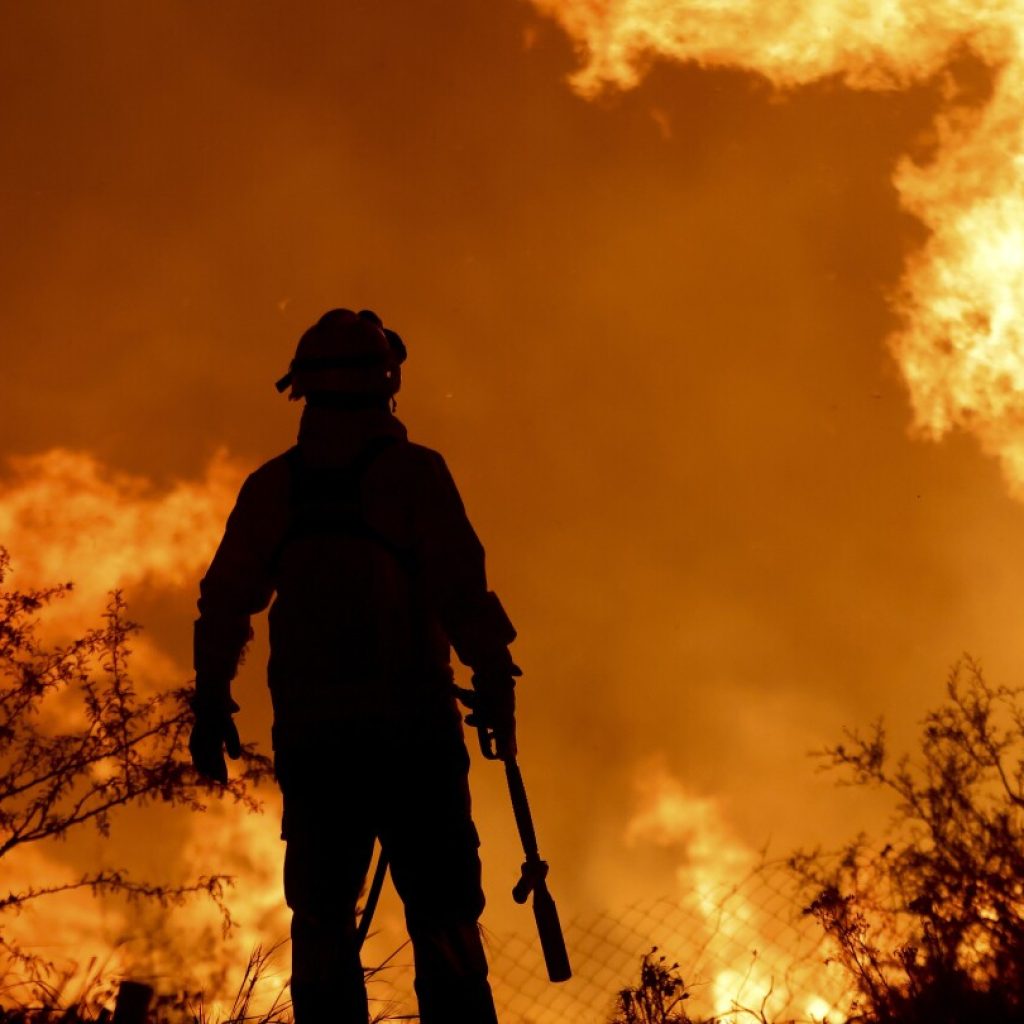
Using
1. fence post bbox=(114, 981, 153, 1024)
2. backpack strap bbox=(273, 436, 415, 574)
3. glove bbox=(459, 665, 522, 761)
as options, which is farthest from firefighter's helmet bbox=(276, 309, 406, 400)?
fence post bbox=(114, 981, 153, 1024)

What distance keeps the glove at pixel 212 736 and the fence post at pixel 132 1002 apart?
2.03 meters

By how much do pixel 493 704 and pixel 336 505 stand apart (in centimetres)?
87

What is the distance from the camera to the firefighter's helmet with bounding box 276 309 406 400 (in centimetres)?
363

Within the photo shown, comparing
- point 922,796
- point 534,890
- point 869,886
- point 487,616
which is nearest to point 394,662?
point 487,616

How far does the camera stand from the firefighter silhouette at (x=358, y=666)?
116 inches

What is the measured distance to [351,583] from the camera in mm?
3219

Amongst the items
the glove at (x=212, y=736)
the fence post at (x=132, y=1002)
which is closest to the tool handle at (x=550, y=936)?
the glove at (x=212, y=736)

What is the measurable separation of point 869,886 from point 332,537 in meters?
4.22

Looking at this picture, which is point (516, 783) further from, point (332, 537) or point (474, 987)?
point (332, 537)

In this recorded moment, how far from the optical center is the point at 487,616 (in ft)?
10.6

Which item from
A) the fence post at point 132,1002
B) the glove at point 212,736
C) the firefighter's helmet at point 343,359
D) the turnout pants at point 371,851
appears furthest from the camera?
the fence post at point 132,1002

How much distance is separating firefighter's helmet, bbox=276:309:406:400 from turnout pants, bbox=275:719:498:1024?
1.31 meters

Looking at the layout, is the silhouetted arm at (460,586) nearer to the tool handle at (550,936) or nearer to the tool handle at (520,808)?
the tool handle at (520,808)

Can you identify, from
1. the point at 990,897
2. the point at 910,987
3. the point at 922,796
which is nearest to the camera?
the point at 910,987
